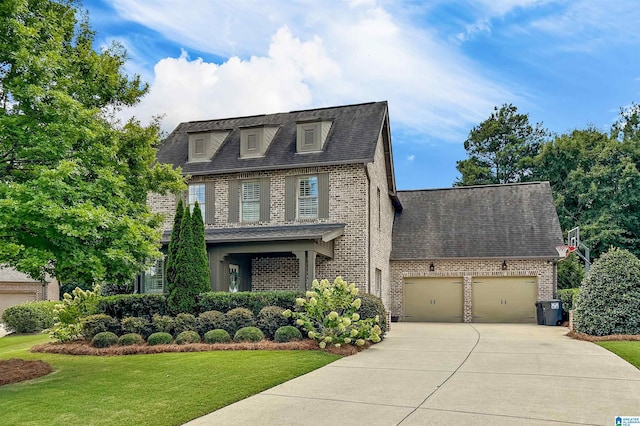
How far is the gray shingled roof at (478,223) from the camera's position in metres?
22.7

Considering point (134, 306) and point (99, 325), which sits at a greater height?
point (134, 306)

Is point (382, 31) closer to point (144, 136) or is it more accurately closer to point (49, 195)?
point (144, 136)

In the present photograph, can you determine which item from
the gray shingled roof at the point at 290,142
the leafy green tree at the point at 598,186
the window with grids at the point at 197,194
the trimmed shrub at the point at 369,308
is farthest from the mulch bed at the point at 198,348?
the leafy green tree at the point at 598,186

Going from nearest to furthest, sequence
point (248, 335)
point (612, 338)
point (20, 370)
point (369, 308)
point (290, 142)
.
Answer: point (20, 370), point (248, 335), point (612, 338), point (369, 308), point (290, 142)

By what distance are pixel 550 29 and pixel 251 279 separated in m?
12.4

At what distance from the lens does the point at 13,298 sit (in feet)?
93.8

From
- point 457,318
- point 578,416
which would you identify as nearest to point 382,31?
point 578,416

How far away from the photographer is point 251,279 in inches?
773

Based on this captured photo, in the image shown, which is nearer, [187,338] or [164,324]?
[187,338]

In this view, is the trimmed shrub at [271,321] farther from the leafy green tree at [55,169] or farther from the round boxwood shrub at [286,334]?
the leafy green tree at [55,169]

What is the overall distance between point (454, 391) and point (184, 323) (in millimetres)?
8471

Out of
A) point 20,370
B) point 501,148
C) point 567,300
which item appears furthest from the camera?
point 501,148

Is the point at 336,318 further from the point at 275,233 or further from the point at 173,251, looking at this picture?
the point at 173,251

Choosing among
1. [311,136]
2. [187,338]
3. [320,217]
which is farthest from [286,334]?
[311,136]
